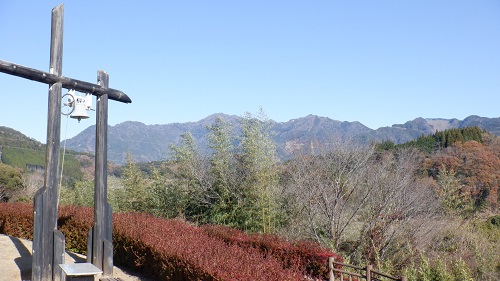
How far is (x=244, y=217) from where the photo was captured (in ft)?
47.3

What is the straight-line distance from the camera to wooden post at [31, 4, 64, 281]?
6449 mm

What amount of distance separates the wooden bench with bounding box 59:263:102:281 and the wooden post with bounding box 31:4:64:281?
11.4 inches

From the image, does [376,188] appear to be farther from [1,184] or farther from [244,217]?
[1,184]

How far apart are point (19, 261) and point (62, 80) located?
11.0 ft

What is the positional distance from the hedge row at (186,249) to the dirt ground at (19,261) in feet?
0.91

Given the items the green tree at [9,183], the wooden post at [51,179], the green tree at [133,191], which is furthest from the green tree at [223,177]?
the green tree at [9,183]

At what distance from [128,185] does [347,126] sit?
96334 millimetres

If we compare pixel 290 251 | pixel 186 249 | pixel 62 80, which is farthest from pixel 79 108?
pixel 290 251

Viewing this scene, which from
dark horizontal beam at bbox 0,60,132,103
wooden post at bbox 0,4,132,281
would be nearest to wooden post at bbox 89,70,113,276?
dark horizontal beam at bbox 0,60,132,103

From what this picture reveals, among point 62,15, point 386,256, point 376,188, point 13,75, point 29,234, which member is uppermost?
point 62,15

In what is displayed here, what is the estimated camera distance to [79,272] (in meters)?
6.09

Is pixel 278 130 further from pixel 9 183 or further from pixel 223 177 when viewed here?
pixel 223 177

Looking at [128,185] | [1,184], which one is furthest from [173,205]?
[1,184]

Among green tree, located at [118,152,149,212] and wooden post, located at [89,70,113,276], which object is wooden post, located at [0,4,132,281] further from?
green tree, located at [118,152,149,212]
